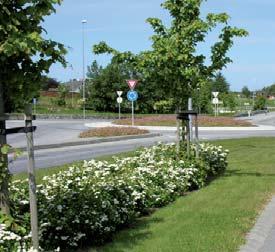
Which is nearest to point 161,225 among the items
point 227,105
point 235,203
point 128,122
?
point 235,203

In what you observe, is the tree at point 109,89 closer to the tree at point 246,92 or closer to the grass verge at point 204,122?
the grass verge at point 204,122

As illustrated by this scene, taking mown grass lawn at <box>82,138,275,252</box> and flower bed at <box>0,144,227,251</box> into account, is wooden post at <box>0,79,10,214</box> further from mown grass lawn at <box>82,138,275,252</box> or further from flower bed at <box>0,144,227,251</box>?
mown grass lawn at <box>82,138,275,252</box>

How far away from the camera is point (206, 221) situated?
816 cm

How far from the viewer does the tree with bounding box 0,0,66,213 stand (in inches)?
213

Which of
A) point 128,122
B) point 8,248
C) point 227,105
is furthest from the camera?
point 227,105

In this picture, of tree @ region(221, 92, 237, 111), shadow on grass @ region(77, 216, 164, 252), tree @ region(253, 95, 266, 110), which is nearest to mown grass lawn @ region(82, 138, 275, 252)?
shadow on grass @ region(77, 216, 164, 252)

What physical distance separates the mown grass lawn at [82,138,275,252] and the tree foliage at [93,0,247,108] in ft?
6.97

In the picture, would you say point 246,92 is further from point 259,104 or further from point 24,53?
point 24,53

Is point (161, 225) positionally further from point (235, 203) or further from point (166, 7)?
point (166, 7)

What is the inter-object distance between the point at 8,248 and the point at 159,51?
6.90m

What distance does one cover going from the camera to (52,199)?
7.18 m

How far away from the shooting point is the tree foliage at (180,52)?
11.8 m

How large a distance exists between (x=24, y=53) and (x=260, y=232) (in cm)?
404

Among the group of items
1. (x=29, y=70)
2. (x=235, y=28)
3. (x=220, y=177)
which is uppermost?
(x=235, y=28)
